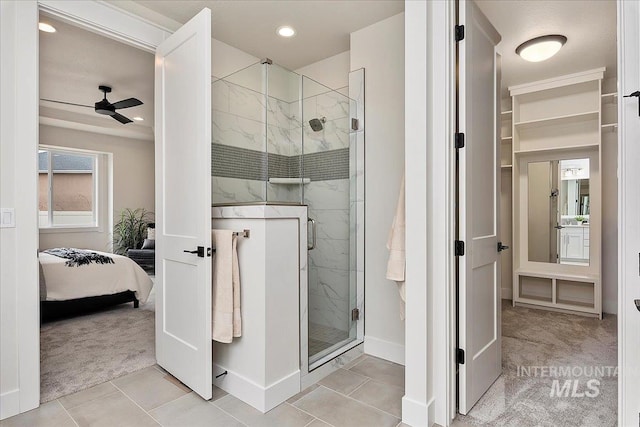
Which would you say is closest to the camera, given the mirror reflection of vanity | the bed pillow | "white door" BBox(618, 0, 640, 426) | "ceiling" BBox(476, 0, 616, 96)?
"white door" BBox(618, 0, 640, 426)

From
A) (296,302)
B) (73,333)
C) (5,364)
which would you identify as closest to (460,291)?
(296,302)

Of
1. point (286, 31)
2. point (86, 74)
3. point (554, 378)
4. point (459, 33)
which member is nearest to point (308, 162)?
point (286, 31)

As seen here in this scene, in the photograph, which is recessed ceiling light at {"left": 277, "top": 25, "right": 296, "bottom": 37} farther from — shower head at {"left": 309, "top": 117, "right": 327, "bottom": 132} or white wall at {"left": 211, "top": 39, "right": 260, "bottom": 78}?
shower head at {"left": 309, "top": 117, "right": 327, "bottom": 132}

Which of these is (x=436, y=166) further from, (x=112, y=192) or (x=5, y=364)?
(x=112, y=192)

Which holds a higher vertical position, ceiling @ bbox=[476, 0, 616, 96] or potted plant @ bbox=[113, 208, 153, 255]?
ceiling @ bbox=[476, 0, 616, 96]

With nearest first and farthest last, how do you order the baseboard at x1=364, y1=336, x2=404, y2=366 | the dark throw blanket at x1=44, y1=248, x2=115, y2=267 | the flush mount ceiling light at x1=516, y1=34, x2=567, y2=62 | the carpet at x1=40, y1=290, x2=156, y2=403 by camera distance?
the carpet at x1=40, y1=290, x2=156, y2=403
the baseboard at x1=364, y1=336, x2=404, y2=366
the flush mount ceiling light at x1=516, y1=34, x2=567, y2=62
the dark throw blanket at x1=44, y1=248, x2=115, y2=267

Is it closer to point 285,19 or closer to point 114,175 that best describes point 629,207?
point 285,19

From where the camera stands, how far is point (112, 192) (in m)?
6.72

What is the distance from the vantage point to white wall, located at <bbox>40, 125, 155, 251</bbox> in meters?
6.11

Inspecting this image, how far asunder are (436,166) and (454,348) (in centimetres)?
99

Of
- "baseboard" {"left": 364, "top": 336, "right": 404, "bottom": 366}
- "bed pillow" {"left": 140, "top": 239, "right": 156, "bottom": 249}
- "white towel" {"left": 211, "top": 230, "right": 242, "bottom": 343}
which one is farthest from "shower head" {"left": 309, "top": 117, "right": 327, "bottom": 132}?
"bed pillow" {"left": 140, "top": 239, "right": 156, "bottom": 249}

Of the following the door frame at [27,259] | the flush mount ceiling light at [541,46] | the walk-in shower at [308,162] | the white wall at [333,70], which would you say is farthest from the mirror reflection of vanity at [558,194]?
the door frame at [27,259]

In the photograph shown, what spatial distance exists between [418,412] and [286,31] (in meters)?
2.91

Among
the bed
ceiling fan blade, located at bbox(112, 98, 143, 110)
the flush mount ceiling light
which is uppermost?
the flush mount ceiling light
